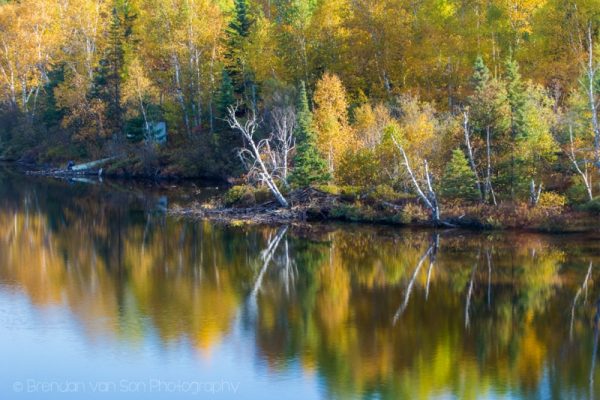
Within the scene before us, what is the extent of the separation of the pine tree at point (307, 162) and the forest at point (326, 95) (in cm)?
7

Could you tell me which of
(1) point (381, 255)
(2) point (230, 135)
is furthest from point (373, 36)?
(1) point (381, 255)

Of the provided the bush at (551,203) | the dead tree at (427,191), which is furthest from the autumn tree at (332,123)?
the bush at (551,203)

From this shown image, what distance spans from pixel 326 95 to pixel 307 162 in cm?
682

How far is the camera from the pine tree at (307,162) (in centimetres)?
3781

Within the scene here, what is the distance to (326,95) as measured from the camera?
1711 inches

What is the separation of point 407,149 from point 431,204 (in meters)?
3.37

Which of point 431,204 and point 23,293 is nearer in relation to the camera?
point 23,293

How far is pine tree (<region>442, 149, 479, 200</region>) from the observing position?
33.5m

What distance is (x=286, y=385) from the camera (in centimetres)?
1691

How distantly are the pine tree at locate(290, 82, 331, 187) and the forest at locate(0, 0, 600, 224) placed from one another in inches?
2.9

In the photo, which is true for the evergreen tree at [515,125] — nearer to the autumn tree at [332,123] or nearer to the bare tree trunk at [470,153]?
the bare tree trunk at [470,153]

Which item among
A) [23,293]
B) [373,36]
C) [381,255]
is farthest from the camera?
[373,36]

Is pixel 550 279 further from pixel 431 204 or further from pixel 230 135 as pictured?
pixel 230 135

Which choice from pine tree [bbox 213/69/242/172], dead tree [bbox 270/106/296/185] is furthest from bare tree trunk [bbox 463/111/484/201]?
pine tree [bbox 213/69/242/172]
